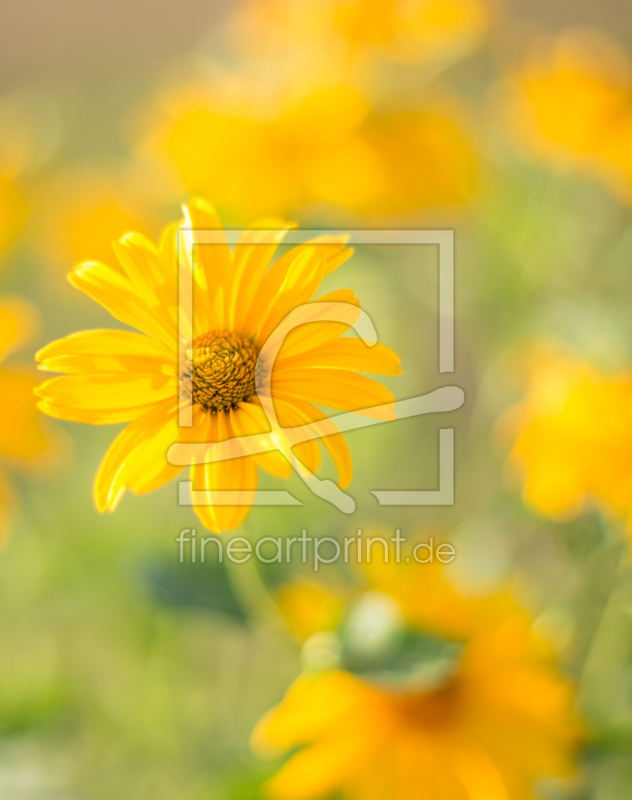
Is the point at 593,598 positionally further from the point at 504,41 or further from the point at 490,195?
the point at 504,41

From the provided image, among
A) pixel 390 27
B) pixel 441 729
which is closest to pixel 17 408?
pixel 441 729

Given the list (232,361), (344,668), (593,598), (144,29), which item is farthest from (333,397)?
(144,29)

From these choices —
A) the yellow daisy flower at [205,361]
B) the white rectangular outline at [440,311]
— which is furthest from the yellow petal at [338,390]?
the white rectangular outline at [440,311]

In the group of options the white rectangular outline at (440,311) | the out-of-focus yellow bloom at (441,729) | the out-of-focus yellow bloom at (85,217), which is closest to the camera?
the out-of-focus yellow bloom at (441,729)

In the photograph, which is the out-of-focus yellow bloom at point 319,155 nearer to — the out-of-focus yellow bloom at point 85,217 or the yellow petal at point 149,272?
the out-of-focus yellow bloom at point 85,217

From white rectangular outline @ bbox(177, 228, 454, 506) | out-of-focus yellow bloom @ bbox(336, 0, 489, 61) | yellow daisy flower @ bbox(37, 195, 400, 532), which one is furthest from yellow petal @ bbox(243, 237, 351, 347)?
out-of-focus yellow bloom @ bbox(336, 0, 489, 61)
